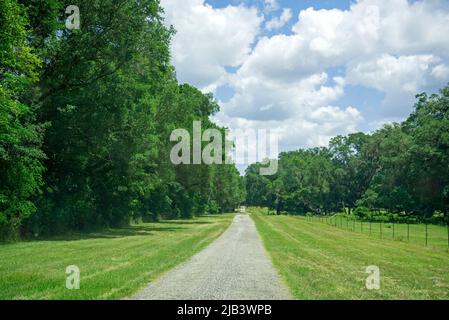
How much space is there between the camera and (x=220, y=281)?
1393cm

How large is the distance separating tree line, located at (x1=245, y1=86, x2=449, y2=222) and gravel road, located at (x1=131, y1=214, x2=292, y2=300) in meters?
71.8

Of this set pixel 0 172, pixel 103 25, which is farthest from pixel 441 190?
pixel 0 172

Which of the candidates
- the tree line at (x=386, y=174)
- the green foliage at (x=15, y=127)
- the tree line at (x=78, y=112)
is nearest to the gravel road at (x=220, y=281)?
the green foliage at (x=15, y=127)

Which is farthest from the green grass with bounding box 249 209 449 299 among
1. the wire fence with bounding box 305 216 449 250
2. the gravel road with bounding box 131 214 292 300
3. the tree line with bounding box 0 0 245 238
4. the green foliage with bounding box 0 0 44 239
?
the tree line with bounding box 0 0 245 238

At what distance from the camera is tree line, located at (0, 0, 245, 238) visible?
26.6m

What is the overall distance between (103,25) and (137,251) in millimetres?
17247

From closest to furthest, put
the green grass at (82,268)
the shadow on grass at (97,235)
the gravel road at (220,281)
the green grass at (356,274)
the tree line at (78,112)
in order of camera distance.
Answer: the gravel road at (220,281) → the green grass at (82,268) → the green grass at (356,274) → the tree line at (78,112) → the shadow on grass at (97,235)

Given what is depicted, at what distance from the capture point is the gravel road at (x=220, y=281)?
38.3 ft

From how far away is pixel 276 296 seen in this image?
11742 millimetres

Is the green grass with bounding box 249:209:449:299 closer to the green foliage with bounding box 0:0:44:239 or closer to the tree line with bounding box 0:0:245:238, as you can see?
the green foliage with bounding box 0:0:44:239

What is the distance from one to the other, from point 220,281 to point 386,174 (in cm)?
9645

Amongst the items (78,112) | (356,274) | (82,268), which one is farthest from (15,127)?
(356,274)

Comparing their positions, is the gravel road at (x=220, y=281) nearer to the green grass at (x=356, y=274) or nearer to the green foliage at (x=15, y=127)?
the green grass at (x=356, y=274)

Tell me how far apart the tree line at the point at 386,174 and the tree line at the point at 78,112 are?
197 feet
